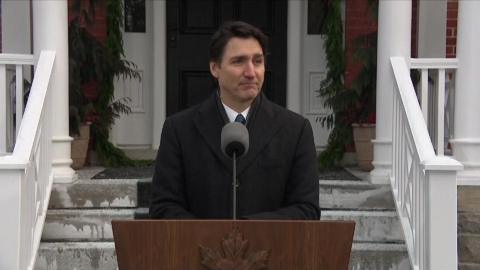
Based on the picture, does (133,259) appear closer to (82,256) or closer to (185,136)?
(185,136)

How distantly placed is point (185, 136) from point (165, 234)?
640mm

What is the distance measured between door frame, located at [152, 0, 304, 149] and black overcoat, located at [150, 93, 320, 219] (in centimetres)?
503

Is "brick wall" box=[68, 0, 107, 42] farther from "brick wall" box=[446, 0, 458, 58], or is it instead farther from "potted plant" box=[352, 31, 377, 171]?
"brick wall" box=[446, 0, 458, 58]

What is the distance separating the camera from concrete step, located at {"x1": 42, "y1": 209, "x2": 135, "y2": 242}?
5242 mm

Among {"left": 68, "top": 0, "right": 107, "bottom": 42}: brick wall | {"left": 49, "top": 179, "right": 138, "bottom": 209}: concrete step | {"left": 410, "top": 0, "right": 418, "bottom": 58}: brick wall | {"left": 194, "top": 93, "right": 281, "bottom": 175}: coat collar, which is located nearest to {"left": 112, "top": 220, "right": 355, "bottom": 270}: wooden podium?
{"left": 194, "top": 93, "right": 281, "bottom": 175}: coat collar

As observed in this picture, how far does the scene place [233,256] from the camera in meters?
2.19

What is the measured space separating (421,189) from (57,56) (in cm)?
295

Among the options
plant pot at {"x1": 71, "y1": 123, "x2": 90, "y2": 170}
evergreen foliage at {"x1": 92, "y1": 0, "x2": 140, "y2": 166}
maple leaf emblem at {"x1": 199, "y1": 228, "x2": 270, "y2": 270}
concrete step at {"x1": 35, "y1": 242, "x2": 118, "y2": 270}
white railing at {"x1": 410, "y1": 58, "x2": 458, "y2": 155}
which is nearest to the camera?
maple leaf emblem at {"x1": 199, "y1": 228, "x2": 270, "y2": 270}

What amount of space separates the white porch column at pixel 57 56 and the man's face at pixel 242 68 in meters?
3.38

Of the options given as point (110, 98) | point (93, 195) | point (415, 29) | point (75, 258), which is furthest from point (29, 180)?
point (415, 29)

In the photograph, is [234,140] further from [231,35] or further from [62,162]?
[62,162]

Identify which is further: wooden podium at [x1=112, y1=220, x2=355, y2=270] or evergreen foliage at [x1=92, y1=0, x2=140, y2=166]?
evergreen foliage at [x1=92, y1=0, x2=140, y2=166]

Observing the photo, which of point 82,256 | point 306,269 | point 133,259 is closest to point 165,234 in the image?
point 133,259

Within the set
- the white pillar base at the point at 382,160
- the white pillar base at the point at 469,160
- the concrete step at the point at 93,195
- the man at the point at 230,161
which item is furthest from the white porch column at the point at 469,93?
the man at the point at 230,161
